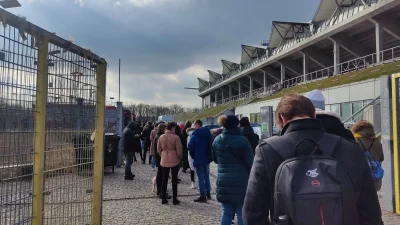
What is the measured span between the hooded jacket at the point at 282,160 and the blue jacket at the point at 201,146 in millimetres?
5894

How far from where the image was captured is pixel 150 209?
7383 mm

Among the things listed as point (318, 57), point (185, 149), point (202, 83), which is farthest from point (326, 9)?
point (202, 83)

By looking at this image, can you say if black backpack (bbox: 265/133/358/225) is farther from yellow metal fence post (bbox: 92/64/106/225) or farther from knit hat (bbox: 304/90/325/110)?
yellow metal fence post (bbox: 92/64/106/225)

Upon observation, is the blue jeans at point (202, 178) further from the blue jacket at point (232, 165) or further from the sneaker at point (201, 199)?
the blue jacket at point (232, 165)

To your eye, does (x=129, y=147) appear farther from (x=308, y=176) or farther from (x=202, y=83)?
(x=202, y=83)

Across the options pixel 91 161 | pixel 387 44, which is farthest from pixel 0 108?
pixel 387 44

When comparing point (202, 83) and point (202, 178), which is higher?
point (202, 83)

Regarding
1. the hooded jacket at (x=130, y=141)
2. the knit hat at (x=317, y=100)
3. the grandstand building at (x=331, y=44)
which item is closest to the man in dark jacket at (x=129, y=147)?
the hooded jacket at (x=130, y=141)

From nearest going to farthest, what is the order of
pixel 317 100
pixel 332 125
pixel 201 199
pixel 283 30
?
1. pixel 332 125
2. pixel 317 100
3. pixel 201 199
4. pixel 283 30

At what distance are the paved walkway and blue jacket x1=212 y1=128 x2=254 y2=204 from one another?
58.2 inches

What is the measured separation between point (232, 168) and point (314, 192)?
11.0 feet

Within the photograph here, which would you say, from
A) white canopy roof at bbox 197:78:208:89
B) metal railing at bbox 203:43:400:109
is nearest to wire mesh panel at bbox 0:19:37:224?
metal railing at bbox 203:43:400:109

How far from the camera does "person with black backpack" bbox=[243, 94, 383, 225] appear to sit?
1.93 meters

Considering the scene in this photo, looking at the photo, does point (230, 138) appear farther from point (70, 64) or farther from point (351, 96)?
point (351, 96)
